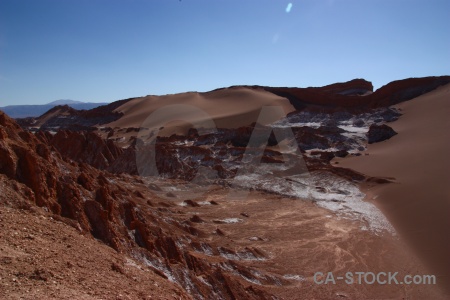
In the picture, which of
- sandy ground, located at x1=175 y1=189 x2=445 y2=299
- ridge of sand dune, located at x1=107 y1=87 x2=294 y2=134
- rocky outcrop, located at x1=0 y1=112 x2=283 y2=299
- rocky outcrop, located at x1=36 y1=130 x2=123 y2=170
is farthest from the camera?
ridge of sand dune, located at x1=107 y1=87 x2=294 y2=134

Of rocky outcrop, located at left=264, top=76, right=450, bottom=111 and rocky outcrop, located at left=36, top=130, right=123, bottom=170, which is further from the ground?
rocky outcrop, located at left=264, top=76, right=450, bottom=111

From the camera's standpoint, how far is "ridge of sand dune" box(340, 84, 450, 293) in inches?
624

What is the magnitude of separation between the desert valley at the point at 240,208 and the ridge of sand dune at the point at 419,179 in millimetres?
110

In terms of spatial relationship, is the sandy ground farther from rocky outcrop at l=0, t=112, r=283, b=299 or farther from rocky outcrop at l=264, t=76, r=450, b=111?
rocky outcrop at l=264, t=76, r=450, b=111

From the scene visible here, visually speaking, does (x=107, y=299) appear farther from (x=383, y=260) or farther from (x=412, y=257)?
(x=412, y=257)

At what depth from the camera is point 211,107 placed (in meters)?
71.1

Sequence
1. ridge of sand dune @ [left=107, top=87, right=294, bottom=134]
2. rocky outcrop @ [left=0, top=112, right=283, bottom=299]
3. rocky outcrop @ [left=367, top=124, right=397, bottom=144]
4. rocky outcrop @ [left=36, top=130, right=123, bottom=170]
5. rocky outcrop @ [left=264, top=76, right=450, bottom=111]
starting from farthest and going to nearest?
1. ridge of sand dune @ [left=107, top=87, right=294, bottom=134]
2. rocky outcrop @ [left=264, top=76, right=450, bottom=111]
3. rocky outcrop @ [left=367, top=124, right=397, bottom=144]
4. rocky outcrop @ [left=36, top=130, right=123, bottom=170]
5. rocky outcrop @ [left=0, top=112, right=283, bottom=299]

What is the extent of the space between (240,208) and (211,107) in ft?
168

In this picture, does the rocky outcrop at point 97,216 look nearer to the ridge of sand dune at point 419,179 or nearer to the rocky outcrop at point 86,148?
the ridge of sand dune at point 419,179

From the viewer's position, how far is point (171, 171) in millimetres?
29266

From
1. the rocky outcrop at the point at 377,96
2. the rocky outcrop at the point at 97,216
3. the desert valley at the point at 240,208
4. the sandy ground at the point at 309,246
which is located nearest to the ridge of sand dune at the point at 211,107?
the rocky outcrop at the point at 377,96

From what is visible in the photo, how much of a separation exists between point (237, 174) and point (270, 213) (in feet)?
28.3

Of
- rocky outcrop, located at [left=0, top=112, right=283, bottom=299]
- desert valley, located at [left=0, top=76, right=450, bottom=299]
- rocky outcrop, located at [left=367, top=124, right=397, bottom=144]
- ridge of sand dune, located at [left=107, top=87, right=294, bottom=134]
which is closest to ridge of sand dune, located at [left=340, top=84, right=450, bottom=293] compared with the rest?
desert valley, located at [left=0, top=76, right=450, bottom=299]

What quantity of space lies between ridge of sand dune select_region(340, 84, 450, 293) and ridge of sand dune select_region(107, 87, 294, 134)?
21493mm
